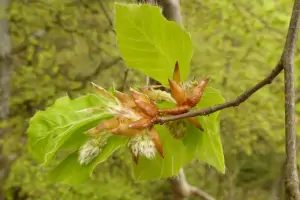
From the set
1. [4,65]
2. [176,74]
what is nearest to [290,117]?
[176,74]

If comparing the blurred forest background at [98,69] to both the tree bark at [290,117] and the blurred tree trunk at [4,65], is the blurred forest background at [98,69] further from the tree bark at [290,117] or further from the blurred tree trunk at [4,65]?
the tree bark at [290,117]

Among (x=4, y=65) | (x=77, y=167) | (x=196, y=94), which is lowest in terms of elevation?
(x=4, y=65)

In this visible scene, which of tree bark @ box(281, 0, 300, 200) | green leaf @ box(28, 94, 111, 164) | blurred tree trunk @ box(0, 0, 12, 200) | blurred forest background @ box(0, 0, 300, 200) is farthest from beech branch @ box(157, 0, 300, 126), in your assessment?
blurred tree trunk @ box(0, 0, 12, 200)

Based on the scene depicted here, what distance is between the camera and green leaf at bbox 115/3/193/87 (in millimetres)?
367

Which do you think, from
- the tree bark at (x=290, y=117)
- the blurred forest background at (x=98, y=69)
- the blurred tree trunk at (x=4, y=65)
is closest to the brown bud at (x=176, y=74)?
the tree bark at (x=290, y=117)

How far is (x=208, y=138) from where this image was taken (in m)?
0.41

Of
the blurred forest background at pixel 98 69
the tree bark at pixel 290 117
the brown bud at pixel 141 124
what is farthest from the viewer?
the blurred forest background at pixel 98 69

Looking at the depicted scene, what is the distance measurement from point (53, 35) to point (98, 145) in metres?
3.04

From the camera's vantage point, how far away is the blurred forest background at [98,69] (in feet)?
8.37

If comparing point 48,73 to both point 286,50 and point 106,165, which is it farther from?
point 286,50

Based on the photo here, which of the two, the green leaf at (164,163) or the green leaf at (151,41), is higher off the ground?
the green leaf at (151,41)

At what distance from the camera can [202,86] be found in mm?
376

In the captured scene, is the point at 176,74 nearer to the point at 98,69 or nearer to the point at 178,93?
the point at 178,93

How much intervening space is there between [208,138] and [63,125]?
6.0 inches
